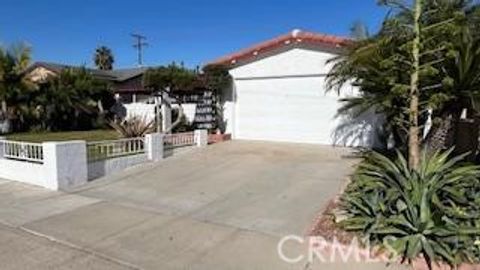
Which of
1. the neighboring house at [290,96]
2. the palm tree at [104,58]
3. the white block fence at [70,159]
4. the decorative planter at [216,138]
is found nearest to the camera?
the white block fence at [70,159]

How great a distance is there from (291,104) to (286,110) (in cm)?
29

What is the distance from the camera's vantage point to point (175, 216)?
720 cm

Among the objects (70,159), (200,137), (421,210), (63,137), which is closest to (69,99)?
(63,137)

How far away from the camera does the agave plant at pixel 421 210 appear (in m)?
5.34

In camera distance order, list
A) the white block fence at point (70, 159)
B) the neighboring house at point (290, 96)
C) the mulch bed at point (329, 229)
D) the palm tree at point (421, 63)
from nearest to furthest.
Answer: the mulch bed at point (329, 229), the palm tree at point (421, 63), the white block fence at point (70, 159), the neighboring house at point (290, 96)

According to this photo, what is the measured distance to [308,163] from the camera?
11445 millimetres

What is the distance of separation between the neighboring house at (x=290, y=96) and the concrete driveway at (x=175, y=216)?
327 centimetres

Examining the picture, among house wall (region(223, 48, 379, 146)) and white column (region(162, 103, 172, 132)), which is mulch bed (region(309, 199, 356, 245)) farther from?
white column (region(162, 103, 172, 132))

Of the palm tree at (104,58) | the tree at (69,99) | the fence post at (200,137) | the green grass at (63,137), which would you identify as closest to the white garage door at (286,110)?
the fence post at (200,137)

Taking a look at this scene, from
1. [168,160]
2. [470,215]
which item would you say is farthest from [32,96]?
[470,215]

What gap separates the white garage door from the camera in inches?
592

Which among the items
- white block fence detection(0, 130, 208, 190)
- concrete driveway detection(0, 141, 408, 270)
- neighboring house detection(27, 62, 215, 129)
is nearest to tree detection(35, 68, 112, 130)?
neighboring house detection(27, 62, 215, 129)

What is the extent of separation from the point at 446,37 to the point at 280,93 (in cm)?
826

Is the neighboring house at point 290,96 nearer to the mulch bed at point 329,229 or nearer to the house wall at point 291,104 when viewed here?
the house wall at point 291,104
